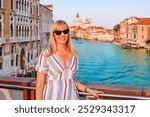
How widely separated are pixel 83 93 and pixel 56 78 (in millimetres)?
243

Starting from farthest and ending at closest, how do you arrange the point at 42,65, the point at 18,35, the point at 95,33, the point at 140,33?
the point at 95,33, the point at 140,33, the point at 18,35, the point at 42,65

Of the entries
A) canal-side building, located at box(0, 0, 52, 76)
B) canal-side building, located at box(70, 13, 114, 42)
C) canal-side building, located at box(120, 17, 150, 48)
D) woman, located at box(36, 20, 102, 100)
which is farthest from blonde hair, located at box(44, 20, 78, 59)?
canal-side building, located at box(70, 13, 114, 42)

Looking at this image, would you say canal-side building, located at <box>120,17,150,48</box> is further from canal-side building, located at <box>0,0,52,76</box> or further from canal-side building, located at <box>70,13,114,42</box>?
canal-side building, located at <box>0,0,52,76</box>

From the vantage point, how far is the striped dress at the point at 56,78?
55.7 inches

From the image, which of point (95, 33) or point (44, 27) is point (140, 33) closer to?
point (44, 27)

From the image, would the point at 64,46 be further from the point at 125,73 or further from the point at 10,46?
the point at 125,73

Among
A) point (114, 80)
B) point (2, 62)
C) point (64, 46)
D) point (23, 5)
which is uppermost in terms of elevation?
point (23, 5)

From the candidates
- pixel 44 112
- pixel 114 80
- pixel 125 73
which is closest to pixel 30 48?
pixel 114 80

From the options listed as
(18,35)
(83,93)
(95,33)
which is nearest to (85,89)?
(83,93)

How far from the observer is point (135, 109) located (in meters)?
1.46

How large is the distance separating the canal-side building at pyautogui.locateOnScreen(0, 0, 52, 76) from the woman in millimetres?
9434

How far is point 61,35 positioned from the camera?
4.82ft

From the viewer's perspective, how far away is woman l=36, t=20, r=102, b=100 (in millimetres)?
1418

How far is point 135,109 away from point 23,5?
41.1ft
